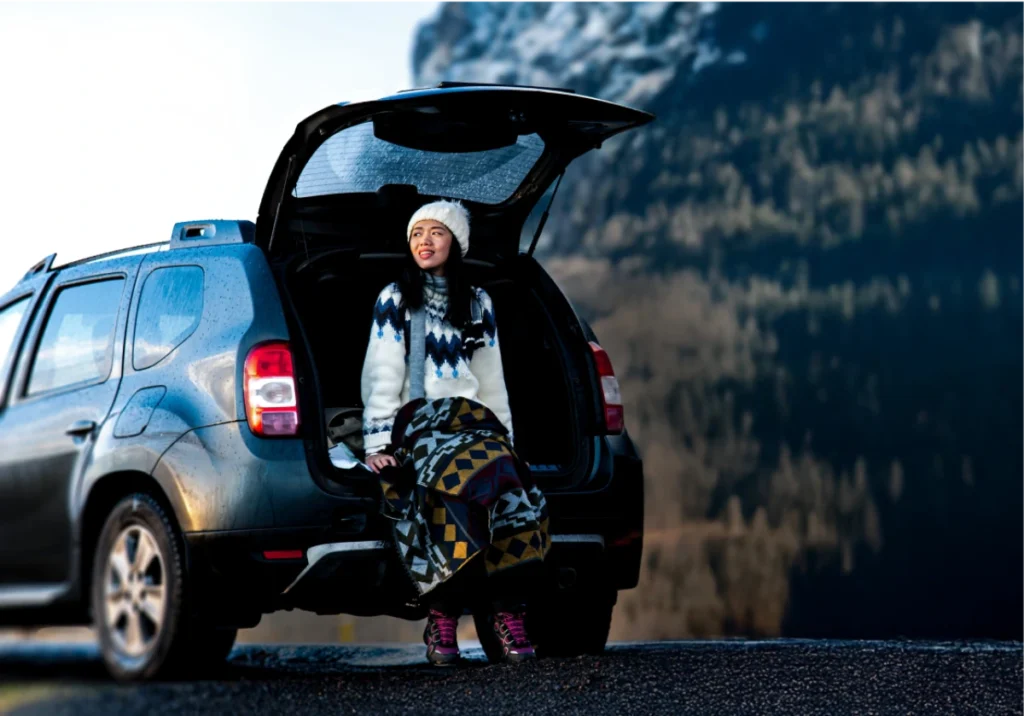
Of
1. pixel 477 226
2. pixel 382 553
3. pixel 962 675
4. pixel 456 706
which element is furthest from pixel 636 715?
pixel 477 226

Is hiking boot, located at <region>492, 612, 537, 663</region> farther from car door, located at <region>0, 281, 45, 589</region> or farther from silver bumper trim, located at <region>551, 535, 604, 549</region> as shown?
car door, located at <region>0, 281, 45, 589</region>

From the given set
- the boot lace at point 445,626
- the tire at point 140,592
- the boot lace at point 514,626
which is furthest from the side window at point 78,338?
the boot lace at point 514,626

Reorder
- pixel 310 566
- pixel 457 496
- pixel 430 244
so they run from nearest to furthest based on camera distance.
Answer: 1. pixel 310 566
2. pixel 457 496
3. pixel 430 244

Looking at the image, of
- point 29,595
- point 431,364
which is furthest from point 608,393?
point 29,595

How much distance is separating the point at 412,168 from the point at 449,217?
1.32ft

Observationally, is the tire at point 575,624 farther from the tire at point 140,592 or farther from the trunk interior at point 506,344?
the tire at point 140,592

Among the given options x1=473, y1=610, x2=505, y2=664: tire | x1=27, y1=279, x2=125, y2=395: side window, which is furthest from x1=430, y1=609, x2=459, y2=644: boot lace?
x1=27, y1=279, x2=125, y2=395: side window

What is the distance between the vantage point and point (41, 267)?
23.9 feet

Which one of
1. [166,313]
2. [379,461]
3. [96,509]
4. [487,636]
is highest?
[166,313]

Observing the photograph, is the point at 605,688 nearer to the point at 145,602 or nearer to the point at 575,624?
the point at 575,624

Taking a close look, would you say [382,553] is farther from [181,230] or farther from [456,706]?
[181,230]

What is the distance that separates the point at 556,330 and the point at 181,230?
5.59 feet

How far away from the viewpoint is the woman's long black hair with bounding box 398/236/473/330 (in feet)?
21.3

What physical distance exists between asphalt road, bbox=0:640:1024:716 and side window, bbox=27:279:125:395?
1.25 m
